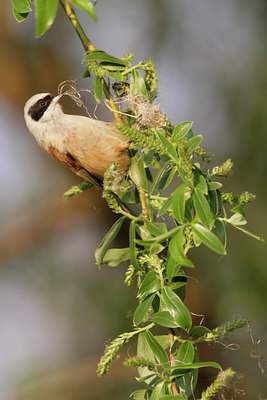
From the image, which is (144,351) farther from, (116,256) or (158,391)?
(116,256)

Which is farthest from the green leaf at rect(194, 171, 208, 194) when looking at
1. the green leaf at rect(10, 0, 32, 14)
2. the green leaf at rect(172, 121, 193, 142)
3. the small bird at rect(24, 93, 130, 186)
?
the small bird at rect(24, 93, 130, 186)

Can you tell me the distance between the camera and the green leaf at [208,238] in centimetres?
93

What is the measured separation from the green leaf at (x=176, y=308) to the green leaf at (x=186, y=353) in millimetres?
37

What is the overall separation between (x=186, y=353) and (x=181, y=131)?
1.66 ft

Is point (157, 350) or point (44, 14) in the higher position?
point (44, 14)

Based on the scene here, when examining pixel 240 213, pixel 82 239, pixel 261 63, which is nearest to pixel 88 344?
pixel 82 239

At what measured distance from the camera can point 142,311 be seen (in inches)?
46.9

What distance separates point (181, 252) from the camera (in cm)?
98

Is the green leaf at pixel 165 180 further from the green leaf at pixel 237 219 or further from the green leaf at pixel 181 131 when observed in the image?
the green leaf at pixel 237 219

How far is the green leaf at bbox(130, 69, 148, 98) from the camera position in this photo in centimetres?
144

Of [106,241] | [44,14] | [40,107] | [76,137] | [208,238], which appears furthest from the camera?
[40,107]

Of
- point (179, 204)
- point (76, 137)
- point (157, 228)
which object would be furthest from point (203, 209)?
point (76, 137)

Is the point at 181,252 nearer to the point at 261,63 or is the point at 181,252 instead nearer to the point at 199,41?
the point at 261,63

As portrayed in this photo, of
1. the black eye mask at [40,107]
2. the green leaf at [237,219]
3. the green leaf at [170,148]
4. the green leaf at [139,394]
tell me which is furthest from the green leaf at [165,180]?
the black eye mask at [40,107]
